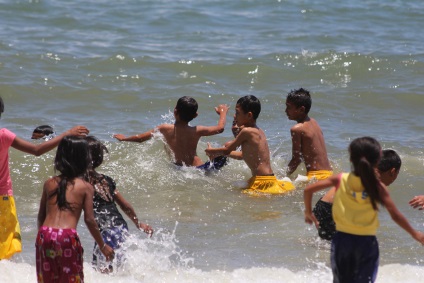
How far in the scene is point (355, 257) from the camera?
4645 millimetres

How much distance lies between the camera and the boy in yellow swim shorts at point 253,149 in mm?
7879

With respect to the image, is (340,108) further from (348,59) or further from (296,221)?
(296,221)

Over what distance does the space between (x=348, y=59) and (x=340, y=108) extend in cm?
254

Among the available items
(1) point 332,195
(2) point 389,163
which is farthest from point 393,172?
(1) point 332,195

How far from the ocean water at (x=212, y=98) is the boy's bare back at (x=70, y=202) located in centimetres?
99

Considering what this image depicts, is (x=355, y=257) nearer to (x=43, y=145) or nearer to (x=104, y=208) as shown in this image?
(x=104, y=208)

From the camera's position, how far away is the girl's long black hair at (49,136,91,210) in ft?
15.6

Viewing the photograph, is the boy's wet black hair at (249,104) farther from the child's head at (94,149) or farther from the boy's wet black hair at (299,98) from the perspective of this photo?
the child's head at (94,149)

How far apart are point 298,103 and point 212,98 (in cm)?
451

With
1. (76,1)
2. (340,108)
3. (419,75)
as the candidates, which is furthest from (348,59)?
(76,1)

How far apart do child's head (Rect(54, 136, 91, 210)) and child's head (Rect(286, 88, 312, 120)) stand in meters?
3.44

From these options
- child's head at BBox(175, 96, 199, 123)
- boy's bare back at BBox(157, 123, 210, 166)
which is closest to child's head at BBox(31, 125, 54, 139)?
boy's bare back at BBox(157, 123, 210, 166)

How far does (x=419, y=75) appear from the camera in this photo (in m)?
13.9

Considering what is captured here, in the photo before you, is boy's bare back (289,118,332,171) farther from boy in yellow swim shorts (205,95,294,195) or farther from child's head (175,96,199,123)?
child's head (175,96,199,123)
